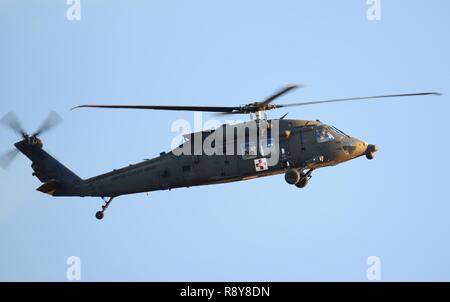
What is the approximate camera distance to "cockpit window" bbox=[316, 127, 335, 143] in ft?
108

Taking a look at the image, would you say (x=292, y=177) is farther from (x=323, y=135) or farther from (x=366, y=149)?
(x=366, y=149)

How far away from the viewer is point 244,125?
33.2m

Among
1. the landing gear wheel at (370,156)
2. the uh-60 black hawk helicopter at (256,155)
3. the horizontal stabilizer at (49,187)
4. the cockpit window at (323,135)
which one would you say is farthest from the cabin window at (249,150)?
the horizontal stabilizer at (49,187)

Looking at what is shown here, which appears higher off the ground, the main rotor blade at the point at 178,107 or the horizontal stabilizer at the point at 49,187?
the main rotor blade at the point at 178,107

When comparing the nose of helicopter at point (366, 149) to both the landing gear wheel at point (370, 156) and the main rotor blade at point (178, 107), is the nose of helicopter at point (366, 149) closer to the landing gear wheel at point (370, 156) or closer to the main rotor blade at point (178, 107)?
the landing gear wheel at point (370, 156)

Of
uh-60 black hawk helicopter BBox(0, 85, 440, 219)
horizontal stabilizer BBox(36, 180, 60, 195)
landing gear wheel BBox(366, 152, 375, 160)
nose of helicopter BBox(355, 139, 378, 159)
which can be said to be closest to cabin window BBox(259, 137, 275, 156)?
uh-60 black hawk helicopter BBox(0, 85, 440, 219)

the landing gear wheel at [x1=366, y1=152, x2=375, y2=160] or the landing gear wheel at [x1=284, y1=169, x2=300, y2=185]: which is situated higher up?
the landing gear wheel at [x1=366, y1=152, x2=375, y2=160]

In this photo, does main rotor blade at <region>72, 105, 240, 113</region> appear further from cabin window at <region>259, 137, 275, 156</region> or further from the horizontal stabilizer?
the horizontal stabilizer

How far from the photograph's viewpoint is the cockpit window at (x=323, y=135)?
33.0 meters

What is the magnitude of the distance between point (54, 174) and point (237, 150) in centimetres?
920
